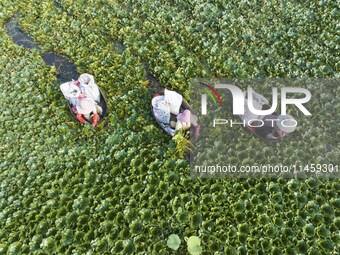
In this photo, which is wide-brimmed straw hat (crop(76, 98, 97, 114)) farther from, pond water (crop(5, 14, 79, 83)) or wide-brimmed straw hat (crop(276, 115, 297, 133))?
wide-brimmed straw hat (crop(276, 115, 297, 133))

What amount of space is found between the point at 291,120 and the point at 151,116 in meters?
2.93

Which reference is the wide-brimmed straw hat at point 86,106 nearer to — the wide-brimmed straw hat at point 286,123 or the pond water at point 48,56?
the pond water at point 48,56

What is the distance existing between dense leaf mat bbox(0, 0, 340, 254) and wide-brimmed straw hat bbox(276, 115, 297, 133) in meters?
0.27

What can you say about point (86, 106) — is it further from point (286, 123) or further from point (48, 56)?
point (286, 123)

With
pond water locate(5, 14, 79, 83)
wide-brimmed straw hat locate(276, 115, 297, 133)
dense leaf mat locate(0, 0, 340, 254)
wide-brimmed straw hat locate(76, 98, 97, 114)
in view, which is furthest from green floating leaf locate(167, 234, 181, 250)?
pond water locate(5, 14, 79, 83)

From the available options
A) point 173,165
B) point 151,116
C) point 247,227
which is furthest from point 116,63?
point 247,227

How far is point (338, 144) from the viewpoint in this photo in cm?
705

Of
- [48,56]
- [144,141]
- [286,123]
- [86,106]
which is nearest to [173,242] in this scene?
[144,141]

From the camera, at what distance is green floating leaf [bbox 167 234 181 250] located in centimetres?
605

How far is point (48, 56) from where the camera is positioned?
9852mm

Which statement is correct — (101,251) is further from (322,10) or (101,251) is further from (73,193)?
(322,10)

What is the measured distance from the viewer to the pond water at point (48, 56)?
9273mm

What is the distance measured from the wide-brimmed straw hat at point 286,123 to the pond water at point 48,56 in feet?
16.8

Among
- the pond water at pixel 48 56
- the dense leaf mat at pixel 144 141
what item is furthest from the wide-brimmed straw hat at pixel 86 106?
the pond water at pixel 48 56
